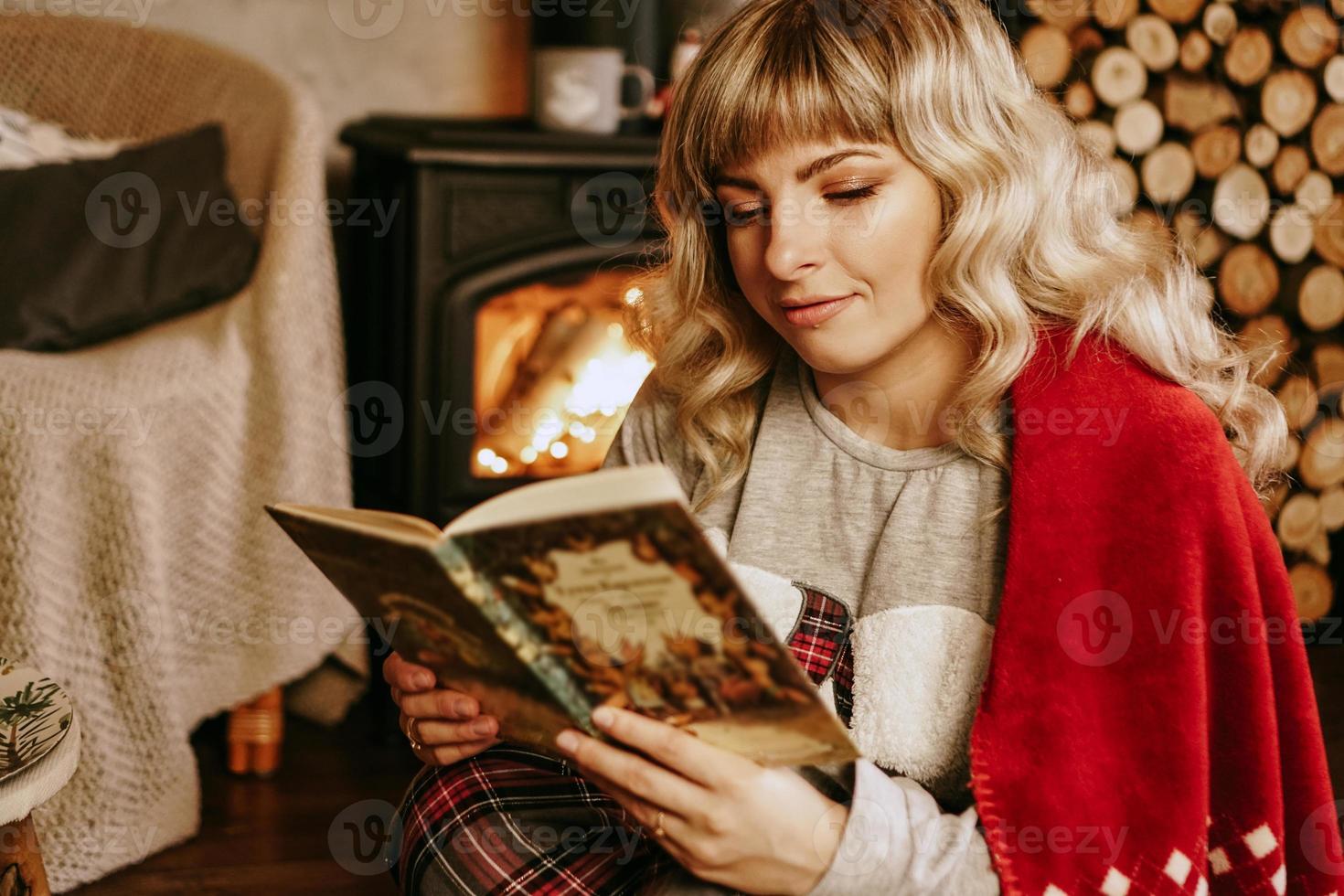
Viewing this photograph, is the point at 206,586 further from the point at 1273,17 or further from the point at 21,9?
the point at 1273,17

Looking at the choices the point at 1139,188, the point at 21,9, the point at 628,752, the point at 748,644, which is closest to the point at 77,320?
the point at 21,9

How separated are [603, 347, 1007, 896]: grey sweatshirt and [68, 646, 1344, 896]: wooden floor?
0.81 m

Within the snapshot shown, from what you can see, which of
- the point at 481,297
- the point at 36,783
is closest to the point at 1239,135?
the point at 481,297

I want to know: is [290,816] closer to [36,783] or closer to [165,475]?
[165,475]

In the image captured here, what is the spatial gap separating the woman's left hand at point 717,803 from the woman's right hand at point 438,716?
0.45 ft

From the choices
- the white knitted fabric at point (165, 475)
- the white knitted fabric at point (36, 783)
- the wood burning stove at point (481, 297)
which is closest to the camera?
the white knitted fabric at point (36, 783)

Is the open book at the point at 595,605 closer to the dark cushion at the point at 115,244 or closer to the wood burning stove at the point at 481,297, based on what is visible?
the dark cushion at the point at 115,244

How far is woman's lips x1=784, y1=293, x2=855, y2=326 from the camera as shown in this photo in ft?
3.39

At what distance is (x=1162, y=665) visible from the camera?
35.9 inches

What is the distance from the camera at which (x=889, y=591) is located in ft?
3.45

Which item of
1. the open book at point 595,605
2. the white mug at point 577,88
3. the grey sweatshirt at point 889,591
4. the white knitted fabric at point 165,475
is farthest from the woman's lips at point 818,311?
the white mug at point 577,88

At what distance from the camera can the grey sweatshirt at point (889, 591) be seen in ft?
2.93

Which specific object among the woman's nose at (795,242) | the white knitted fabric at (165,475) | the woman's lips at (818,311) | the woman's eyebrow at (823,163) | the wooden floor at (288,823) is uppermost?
the woman's eyebrow at (823,163)

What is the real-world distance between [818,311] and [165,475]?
1.02 metres
